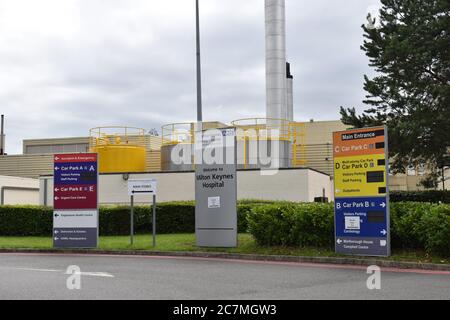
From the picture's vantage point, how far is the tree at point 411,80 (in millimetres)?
28344

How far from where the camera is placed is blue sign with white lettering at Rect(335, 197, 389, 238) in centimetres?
1530

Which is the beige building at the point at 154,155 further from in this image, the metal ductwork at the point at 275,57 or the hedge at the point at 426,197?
the hedge at the point at 426,197

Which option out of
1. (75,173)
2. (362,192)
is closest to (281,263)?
(362,192)

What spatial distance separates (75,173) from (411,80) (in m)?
17.4

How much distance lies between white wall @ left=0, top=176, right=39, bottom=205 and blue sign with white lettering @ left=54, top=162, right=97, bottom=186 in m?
27.0

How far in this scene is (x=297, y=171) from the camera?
29.2 meters

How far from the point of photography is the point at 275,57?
117 feet

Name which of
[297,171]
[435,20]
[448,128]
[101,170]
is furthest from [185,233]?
[435,20]

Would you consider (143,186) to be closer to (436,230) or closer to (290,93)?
(436,230)
